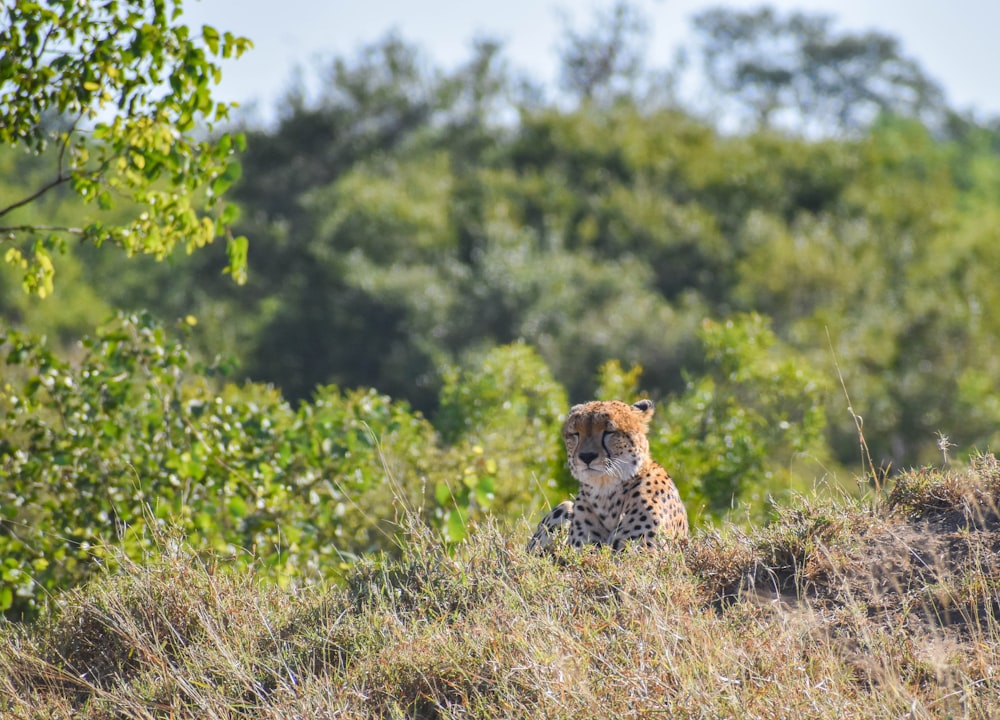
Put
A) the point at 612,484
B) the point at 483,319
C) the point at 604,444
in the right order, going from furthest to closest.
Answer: the point at 483,319 → the point at 612,484 → the point at 604,444

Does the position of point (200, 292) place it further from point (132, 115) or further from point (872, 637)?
point (872, 637)

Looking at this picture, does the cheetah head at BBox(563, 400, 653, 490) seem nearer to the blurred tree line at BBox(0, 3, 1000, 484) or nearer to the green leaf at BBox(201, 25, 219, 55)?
the green leaf at BBox(201, 25, 219, 55)

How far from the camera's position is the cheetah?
5926mm

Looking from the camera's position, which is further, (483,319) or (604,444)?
(483,319)

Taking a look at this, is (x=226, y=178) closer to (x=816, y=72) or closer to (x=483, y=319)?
(x=483, y=319)

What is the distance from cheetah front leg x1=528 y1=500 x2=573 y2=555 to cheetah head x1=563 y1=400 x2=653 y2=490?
0.79 feet

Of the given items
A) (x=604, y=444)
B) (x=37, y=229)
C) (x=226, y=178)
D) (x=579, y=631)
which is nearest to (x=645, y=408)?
(x=604, y=444)

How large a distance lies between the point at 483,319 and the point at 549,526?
18.6 m

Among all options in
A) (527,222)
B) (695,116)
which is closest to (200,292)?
(527,222)

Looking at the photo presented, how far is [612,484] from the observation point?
20.2ft

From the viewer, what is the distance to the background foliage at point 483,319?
814cm

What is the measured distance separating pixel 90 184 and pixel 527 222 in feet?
74.1

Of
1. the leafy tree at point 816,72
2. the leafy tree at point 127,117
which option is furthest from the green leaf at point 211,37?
the leafy tree at point 816,72

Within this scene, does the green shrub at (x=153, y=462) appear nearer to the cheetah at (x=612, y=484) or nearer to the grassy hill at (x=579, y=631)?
the cheetah at (x=612, y=484)
